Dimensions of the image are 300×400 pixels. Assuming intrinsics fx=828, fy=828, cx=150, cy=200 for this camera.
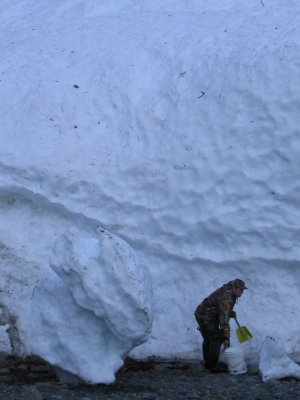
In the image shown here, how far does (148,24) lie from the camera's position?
1131 centimetres

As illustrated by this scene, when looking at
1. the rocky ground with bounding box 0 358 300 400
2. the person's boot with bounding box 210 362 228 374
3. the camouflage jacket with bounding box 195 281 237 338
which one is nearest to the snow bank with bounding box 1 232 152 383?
the rocky ground with bounding box 0 358 300 400

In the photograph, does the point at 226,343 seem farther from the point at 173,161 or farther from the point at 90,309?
the point at 173,161

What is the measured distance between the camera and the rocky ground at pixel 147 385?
6.99 meters

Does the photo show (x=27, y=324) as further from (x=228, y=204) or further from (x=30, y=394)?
(x=228, y=204)

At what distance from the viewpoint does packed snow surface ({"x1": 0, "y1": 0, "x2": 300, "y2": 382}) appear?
928 cm

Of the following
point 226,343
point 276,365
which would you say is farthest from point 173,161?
point 276,365

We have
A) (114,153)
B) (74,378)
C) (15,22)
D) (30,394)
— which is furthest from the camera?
(15,22)

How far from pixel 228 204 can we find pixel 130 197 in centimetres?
115

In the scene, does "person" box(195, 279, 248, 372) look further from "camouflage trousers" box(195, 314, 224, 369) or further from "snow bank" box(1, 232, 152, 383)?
"snow bank" box(1, 232, 152, 383)

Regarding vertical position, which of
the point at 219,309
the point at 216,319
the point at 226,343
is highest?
the point at 219,309

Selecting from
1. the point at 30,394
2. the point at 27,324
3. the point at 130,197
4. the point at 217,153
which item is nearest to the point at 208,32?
the point at 217,153

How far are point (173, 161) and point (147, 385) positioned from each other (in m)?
3.23

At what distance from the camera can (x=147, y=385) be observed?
295 inches

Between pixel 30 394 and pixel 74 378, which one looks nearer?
pixel 30 394
